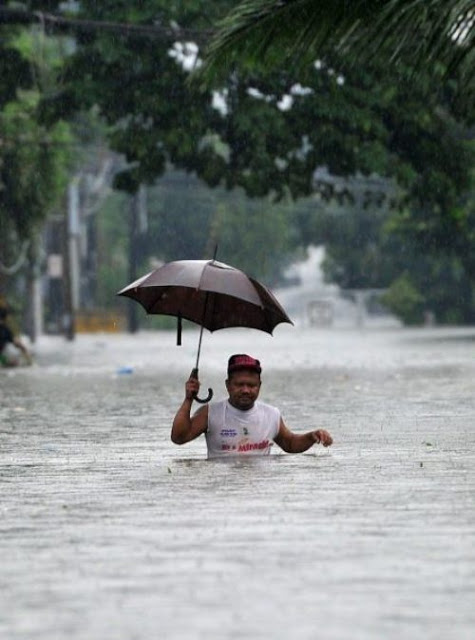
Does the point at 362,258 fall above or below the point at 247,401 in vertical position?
below

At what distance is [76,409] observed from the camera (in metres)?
21.0

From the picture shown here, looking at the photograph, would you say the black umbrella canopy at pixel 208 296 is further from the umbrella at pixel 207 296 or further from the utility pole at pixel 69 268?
the utility pole at pixel 69 268

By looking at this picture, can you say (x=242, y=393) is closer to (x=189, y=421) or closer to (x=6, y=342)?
(x=189, y=421)

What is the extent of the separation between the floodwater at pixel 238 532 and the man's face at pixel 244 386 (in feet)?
1.38

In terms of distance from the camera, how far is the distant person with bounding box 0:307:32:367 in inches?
1412

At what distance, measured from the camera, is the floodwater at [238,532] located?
689cm

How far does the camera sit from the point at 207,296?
13680 mm

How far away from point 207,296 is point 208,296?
14 centimetres

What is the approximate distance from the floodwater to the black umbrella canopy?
1.00 m

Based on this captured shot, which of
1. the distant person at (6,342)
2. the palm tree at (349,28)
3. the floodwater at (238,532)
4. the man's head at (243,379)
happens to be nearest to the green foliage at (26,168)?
the distant person at (6,342)

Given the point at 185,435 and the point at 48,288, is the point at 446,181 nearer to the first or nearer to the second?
the point at 185,435

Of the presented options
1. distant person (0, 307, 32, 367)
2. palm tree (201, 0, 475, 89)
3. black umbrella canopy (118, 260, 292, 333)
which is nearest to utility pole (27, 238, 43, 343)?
distant person (0, 307, 32, 367)

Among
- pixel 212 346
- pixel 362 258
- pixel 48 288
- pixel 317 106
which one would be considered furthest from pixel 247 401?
pixel 362 258

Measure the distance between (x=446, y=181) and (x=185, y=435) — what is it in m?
19.0
